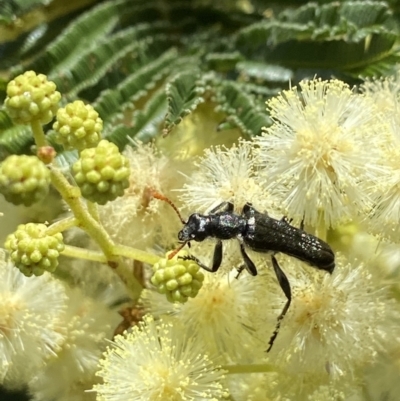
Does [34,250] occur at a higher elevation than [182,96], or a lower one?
lower

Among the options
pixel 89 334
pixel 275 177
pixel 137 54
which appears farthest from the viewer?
pixel 137 54

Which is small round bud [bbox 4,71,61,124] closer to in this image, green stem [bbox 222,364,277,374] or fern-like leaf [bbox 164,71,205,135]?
fern-like leaf [bbox 164,71,205,135]

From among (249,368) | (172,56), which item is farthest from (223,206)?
(172,56)

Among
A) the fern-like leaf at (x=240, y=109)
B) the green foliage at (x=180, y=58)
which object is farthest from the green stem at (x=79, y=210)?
the fern-like leaf at (x=240, y=109)

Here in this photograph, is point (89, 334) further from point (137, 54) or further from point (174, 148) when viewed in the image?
point (137, 54)

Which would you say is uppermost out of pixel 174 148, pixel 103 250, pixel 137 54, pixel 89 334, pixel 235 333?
pixel 137 54

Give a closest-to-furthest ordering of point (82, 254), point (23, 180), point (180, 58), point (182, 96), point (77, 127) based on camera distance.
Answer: point (23, 180), point (77, 127), point (82, 254), point (182, 96), point (180, 58)

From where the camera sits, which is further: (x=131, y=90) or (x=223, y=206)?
(x=131, y=90)

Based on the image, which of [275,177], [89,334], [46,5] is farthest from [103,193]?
[46,5]

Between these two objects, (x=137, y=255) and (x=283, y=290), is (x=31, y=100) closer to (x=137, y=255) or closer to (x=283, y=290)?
(x=137, y=255)
